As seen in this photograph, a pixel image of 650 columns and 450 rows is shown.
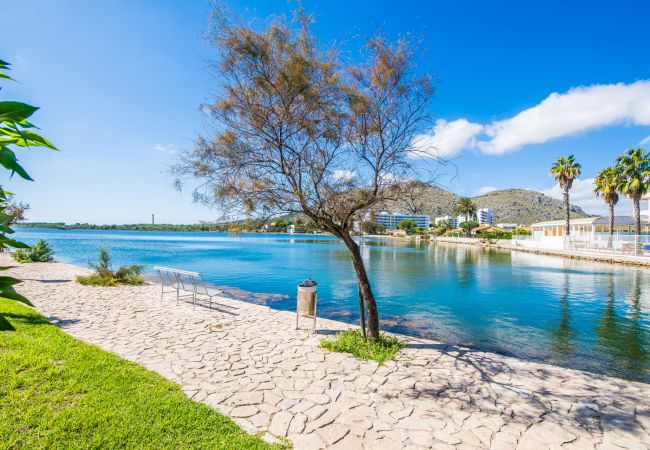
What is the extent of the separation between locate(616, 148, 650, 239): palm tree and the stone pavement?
133 ft

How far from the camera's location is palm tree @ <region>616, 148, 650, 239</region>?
113 ft

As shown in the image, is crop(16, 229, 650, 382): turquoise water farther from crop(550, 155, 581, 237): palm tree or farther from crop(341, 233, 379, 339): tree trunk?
crop(550, 155, 581, 237): palm tree

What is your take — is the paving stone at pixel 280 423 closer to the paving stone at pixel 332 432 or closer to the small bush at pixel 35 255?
the paving stone at pixel 332 432

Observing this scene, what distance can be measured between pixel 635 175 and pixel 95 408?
48760mm

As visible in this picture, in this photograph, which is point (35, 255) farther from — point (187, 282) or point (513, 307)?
point (513, 307)

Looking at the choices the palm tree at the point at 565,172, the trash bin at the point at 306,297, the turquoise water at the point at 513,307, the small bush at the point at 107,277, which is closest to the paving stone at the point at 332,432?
the trash bin at the point at 306,297

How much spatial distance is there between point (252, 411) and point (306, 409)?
0.74 metres

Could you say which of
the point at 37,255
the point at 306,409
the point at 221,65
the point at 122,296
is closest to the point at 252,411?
the point at 306,409

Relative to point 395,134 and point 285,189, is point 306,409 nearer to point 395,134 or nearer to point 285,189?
point 285,189

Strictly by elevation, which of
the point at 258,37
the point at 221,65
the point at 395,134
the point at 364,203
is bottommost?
the point at 364,203

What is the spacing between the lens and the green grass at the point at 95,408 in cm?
357

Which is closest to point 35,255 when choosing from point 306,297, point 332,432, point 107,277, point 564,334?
point 107,277

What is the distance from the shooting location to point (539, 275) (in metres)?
25.7

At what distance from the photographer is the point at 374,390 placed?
517cm
